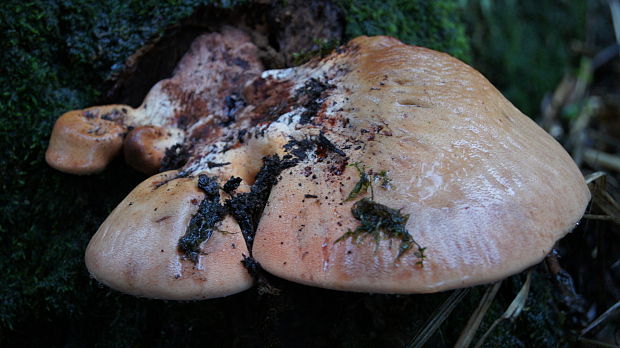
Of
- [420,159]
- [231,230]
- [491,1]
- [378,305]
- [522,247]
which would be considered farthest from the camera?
[491,1]

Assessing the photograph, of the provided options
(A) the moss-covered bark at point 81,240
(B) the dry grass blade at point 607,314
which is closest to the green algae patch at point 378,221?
(A) the moss-covered bark at point 81,240

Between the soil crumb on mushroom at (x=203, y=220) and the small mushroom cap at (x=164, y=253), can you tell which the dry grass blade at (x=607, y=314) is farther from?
the soil crumb on mushroom at (x=203, y=220)

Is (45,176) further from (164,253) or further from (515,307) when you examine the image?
(515,307)

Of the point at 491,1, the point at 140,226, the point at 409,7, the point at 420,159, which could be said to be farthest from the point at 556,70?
the point at 140,226

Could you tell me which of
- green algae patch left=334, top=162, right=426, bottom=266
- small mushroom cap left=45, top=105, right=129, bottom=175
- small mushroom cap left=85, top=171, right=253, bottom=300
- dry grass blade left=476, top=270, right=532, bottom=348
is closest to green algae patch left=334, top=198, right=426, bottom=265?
green algae patch left=334, top=162, right=426, bottom=266

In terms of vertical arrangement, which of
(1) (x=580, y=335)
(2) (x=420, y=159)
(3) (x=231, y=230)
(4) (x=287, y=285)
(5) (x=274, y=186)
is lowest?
(1) (x=580, y=335)

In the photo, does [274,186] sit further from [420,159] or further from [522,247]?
[522,247]
